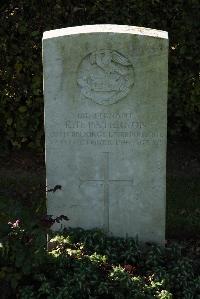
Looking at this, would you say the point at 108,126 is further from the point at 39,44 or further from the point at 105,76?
the point at 39,44

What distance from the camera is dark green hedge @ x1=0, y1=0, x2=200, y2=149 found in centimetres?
671

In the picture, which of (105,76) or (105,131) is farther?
(105,131)

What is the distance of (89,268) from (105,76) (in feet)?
4.72

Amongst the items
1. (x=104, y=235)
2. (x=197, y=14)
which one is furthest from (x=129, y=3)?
(x=104, y=235)

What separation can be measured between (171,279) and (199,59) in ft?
10.2

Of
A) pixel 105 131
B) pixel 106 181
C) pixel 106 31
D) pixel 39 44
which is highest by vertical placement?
pixel 39 44

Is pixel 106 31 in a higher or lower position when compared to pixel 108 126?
higher

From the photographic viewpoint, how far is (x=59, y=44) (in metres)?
4.62

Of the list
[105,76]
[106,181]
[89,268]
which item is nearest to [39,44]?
[105,76]

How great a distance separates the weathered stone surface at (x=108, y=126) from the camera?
15.1ft

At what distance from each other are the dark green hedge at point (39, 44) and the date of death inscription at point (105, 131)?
2162 mm

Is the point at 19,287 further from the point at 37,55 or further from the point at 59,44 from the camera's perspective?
the point at 37,55

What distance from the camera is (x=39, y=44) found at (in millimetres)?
6809

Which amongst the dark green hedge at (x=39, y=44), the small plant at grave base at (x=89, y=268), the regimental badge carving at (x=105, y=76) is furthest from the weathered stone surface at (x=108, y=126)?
the dark green hedge at (x=39, y=44)
